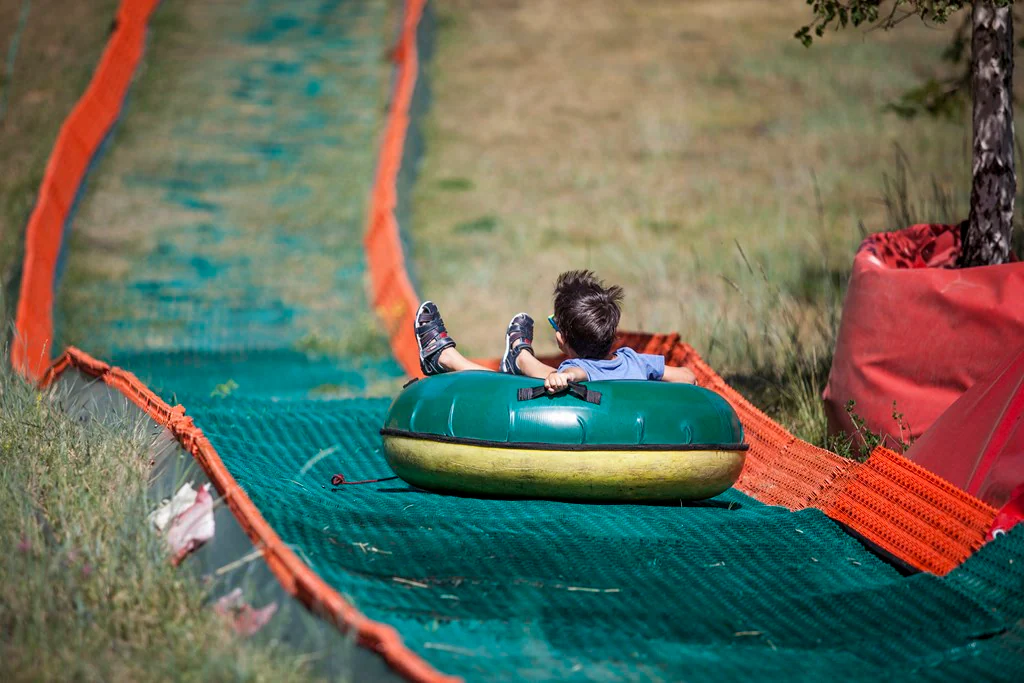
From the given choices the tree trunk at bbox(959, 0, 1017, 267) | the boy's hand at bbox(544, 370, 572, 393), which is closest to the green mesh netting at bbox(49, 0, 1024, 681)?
the boy's hand at bbox(544, 370, 572, 393)

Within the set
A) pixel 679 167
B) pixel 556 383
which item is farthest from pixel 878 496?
pixel 679 167

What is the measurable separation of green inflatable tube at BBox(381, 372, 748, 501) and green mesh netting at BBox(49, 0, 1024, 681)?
Answer: 0.31 feet

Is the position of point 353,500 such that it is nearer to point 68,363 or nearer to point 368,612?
point 368,612

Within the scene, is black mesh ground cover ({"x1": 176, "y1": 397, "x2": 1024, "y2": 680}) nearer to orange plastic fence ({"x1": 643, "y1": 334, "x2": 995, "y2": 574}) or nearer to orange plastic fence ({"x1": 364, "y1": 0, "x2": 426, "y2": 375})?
orange plastic fence ({"x1": 643, "y1": 334, "x2": 995, "y2": 574})

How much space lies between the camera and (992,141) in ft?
15.7

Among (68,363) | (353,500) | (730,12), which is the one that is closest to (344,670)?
(353,500)

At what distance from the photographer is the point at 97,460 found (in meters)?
3.53

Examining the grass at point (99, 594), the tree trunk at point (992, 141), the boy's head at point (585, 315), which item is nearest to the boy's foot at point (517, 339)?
the boy's head at point (585, 315)

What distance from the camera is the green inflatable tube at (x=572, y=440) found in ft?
12.5

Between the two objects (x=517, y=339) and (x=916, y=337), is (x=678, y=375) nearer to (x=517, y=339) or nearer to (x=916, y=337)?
(x=517, y=339)

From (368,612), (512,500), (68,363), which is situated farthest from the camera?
(68,363)

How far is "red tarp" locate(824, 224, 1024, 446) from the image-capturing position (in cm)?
405

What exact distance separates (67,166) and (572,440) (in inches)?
292

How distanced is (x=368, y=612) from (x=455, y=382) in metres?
1.34
